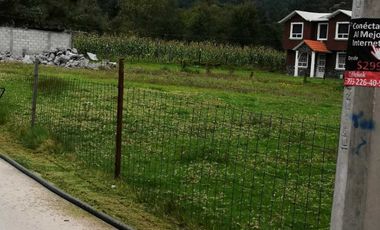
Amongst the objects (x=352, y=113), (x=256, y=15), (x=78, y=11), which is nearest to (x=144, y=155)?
(x=352, y=113)

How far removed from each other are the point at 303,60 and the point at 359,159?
4914cm

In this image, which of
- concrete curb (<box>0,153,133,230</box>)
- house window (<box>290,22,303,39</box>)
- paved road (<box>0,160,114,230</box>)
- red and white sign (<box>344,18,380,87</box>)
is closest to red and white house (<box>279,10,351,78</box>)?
house window (<box>290,22,303,39</box>)

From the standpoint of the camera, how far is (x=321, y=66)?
165 ft

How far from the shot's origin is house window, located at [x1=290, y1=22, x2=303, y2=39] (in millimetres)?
51416

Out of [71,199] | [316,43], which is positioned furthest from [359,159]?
[316,43]

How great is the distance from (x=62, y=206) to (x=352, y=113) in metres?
4.10

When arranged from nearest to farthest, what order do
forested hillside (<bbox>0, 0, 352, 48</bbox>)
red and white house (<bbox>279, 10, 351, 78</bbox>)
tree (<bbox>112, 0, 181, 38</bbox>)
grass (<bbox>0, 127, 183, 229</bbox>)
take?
grass (<bbox>0, 127, 183, 229</bbox>)
red and white house (<bbox>279, 10, 351, 78</bbox>)
forested hillside (<bbox>0, 0, 352, 48</bbox>)
tree (<bbox>112, 0, 181, 38</bbox>)

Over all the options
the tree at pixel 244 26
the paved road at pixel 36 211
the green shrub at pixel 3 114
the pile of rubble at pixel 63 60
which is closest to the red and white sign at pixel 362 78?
the paved road at pixel 36 211

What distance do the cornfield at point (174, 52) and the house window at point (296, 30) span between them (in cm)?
467

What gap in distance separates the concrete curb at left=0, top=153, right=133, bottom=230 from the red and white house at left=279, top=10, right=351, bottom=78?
137ft

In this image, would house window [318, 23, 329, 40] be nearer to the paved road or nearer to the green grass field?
the green grass field

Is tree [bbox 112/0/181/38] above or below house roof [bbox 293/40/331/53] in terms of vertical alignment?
above

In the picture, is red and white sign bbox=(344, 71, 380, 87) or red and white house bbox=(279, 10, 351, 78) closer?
red and white sign bbox=(344, 71, 380, 87)

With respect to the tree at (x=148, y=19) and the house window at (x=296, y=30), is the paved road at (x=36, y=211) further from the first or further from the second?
the tree at (x=148, y=19)
